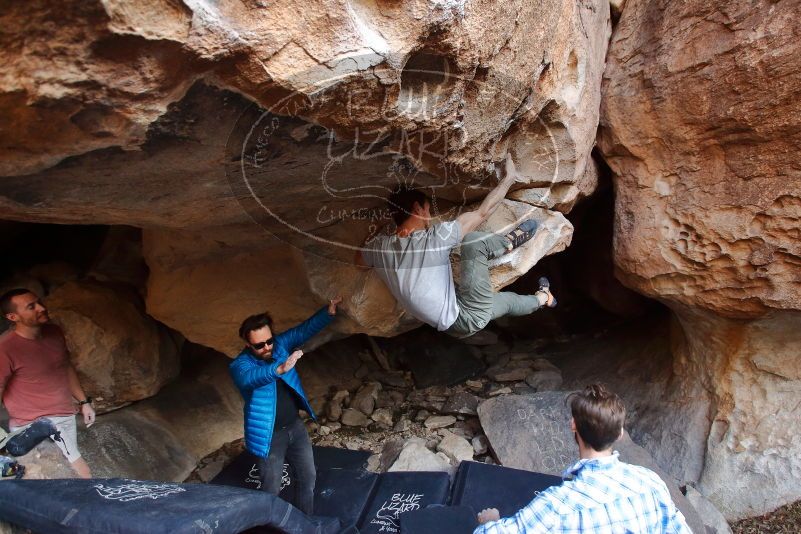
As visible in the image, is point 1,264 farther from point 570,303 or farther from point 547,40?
point 570,303

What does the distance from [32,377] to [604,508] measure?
2.29m

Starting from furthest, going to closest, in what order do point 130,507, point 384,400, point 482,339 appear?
point 482,339
point 384,400
point 130,507

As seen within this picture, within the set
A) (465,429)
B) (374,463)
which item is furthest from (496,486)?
(374,463)

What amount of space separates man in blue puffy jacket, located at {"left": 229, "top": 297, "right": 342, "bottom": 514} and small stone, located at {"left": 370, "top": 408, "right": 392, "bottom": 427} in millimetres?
1213

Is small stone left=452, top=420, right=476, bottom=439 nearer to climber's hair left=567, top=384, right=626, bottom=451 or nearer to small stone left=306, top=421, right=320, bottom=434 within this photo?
small stone left=306, top=421, right=320, bottom=434

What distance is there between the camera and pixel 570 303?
4.81 m

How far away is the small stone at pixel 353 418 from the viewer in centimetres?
374

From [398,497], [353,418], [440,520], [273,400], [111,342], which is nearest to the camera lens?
[273,400]

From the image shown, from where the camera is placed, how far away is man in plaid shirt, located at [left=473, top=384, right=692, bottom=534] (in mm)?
1359

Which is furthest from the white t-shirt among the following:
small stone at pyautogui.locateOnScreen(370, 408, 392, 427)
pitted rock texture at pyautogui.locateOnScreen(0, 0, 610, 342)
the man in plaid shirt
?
small stone at pyautogui.locateOnScreen(370, 408, 392, 427)

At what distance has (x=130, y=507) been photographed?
165 centimetres

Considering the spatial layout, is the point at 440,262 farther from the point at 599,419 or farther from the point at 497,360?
the point at 497,360

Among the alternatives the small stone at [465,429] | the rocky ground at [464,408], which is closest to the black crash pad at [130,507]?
the rocky ground at [464,408]

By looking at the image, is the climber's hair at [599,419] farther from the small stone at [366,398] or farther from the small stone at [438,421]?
the small stone at [366,398]
